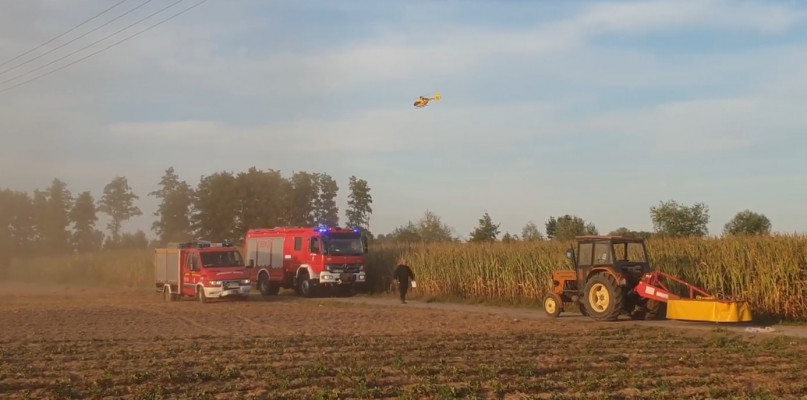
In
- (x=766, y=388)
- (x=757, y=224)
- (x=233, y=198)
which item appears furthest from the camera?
(x=233, y=198)

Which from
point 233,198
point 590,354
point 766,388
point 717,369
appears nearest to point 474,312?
point 590,354

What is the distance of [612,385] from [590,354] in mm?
3307

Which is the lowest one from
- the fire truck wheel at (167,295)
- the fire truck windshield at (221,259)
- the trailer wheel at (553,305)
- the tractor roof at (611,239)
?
the fire truck wheel at (167,295)

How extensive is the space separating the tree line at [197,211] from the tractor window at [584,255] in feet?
122

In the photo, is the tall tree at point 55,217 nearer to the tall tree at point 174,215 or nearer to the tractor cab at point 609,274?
the tall tree at point 174,215

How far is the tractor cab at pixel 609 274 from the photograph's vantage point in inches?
816

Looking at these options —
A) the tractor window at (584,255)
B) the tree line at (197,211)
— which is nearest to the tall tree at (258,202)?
the tree line at (197,211)

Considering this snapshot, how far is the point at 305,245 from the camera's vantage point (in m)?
34.1

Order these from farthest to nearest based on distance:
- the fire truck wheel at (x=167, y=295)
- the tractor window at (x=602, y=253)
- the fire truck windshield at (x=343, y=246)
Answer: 1. the fire truck windshield at (x=343, y=246)
2. the fire truck wheel at (x=167, y=295)
3. the tractor window at (x=602, y=253)

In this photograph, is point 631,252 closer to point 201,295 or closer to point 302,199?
point 201,295

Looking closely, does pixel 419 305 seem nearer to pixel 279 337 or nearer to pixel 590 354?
pixel 279 337

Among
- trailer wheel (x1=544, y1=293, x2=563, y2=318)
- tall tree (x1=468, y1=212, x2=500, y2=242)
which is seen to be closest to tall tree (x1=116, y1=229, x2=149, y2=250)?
tall tree (x1=468, y1=212, x2=500, y2=242)

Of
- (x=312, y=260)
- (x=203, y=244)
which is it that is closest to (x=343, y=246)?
(x=312, y=260)

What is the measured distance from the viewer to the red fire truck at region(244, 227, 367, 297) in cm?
3341
